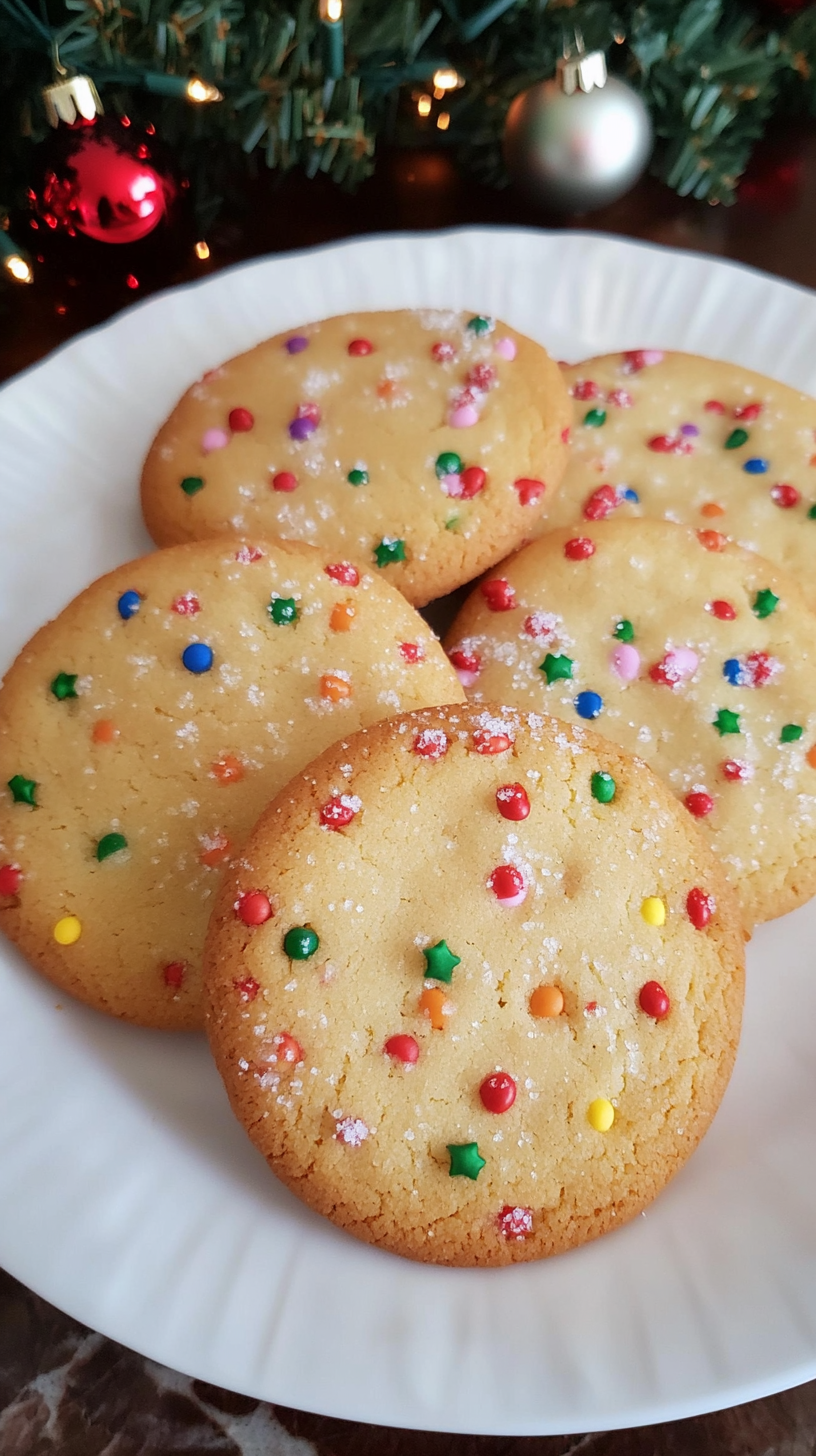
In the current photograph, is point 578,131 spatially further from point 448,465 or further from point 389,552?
point 389,552

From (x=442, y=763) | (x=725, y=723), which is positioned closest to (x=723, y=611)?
(x=725, y=723)

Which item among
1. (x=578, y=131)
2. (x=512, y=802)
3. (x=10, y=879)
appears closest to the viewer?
(x=512, y=802)

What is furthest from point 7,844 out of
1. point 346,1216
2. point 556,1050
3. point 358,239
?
point 358,239

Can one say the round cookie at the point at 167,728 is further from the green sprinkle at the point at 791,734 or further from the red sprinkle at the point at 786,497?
the red sprinkle at the point at 786,497

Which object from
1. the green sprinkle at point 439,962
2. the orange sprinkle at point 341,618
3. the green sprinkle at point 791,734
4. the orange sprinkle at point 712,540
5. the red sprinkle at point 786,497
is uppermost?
the red sprinkle at point 786,497

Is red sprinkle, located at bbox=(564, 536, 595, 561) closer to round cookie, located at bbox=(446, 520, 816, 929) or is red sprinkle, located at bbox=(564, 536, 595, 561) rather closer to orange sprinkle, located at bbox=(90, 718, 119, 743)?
round cookie, located at bbox=(446, 520, 816, 929)

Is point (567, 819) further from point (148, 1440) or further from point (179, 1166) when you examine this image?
point (148, 1440)

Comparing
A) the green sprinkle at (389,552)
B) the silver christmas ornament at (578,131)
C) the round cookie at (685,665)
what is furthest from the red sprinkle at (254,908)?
the silver christmas ornament at (578,131)

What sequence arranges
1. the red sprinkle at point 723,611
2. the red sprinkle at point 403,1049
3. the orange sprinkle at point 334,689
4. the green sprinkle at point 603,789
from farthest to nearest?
the red sprinkle at point 723,611 < the orange sprinkle at point 334,689 < the green sprinkle at point 603,789 < the red sprinkle at point 403,1049
